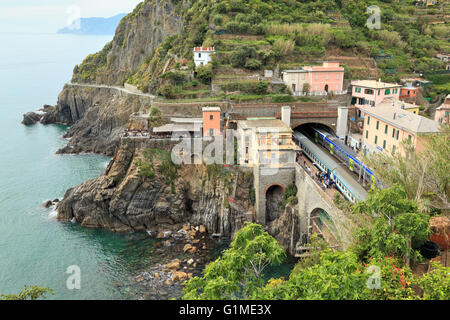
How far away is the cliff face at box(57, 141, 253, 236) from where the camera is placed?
119 feet

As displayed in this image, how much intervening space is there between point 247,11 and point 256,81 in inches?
789

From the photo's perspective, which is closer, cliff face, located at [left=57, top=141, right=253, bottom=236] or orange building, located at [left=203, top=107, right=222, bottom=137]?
cliff face, located at [left=57, top=141, right=253, bottom=236]

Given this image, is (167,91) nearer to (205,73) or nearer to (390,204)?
(205,73)

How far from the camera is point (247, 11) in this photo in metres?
61.4

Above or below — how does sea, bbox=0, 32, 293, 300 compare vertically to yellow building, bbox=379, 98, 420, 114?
below

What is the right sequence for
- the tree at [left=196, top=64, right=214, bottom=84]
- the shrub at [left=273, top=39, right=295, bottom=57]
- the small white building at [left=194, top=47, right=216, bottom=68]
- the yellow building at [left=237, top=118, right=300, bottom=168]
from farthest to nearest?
the shrub at [left=273, top=39, right=295, bottom=57] → the small white building at [left=194, top=47, right=216, bottom=68] → the tree at [left=196, top=64, right=214, bottom=84] → the yellow building at [left=237, top=118, right=300, bottom=168]

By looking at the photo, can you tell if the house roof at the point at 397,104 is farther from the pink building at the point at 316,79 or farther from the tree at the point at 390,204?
the tree at the point at 390,204

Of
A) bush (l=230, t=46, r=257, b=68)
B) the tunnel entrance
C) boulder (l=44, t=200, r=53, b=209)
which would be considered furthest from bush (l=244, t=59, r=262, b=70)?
boulder (l=44, t=200, r=53, b=209)

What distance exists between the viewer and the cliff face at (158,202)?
3634cm

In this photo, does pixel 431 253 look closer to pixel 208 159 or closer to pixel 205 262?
pixel 205 262

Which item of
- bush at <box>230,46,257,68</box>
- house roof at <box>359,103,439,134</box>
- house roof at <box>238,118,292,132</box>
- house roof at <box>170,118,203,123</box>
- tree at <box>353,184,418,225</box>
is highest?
bush at <box>230,46,257,68</box>

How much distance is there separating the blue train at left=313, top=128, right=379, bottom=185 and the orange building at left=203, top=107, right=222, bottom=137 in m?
12.3

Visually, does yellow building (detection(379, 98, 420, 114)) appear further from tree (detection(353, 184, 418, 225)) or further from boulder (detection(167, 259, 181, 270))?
boulder (detection(167, 259, 181, 270))
